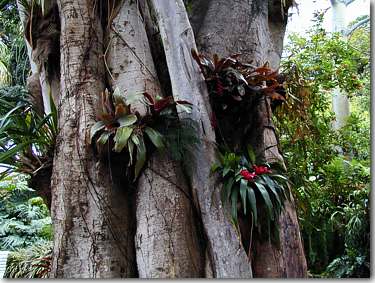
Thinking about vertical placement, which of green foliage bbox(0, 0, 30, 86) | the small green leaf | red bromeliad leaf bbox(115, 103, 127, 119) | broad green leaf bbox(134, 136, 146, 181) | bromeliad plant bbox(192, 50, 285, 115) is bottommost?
broad green leaf bbox(134, 136, 146, 181)

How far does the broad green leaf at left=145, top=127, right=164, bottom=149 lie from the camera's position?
136 cm

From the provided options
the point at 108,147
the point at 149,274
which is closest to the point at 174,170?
the point at 108,147

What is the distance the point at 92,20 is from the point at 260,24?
77 cm

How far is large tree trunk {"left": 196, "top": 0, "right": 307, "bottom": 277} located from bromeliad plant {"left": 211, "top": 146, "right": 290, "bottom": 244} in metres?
0.09

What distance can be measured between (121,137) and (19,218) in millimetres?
1608

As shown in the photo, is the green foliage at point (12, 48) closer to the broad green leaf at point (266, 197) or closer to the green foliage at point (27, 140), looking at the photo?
the green foliage at point (27, 140)

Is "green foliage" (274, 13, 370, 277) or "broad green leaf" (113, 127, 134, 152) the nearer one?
"broad green leaf" (113, 127, 134, 152)

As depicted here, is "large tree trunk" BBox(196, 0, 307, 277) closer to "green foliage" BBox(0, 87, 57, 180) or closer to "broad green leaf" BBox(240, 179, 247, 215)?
"broad green leaf" BBox(240, 179, 247, 215)

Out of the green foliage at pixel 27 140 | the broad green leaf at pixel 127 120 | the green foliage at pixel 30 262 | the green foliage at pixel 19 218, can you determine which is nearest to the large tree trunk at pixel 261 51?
the broad green leaf at pixel 127 120

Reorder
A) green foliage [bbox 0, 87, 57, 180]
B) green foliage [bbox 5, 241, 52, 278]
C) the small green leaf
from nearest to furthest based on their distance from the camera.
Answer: the small green leaf → green foliage [bbox 0, 87, 57, 180] → green foliage [bbox 5, 241, 52, 278]

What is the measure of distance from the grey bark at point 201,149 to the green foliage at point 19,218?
125cm

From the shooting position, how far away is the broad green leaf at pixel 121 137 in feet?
4.26

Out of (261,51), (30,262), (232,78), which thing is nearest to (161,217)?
(232,78)

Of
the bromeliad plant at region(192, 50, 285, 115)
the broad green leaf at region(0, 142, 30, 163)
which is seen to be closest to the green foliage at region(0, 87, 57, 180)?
the broad green leaf at region(0, 142, 30, 163)
